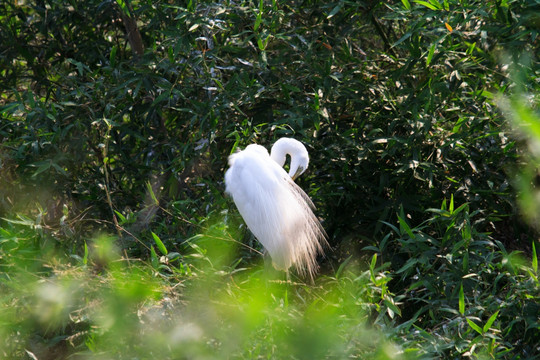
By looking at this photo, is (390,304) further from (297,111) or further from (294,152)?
(297,111)

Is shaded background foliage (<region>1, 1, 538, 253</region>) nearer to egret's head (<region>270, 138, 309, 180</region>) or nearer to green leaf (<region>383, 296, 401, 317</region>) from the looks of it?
egret's head (<region>270, 138, 309, 180</region>)

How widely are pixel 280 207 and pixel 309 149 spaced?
0.45 metres

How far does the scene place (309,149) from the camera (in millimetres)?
2797

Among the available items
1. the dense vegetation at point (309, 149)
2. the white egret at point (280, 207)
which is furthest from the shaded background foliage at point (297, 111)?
the white egret at point (280, 207)

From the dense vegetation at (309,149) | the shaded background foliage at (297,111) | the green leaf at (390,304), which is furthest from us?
the shaded background foliage at (297,111)

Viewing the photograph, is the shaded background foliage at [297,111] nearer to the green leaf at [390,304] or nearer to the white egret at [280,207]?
the white egret at [280,207]

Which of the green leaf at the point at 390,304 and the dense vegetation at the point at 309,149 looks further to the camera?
the dense vegetation at the point at 309,149

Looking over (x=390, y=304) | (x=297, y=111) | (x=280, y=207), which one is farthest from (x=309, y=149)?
(x=390, y=304)

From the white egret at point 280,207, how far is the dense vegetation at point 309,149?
99 mm

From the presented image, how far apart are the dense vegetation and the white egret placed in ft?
0.33

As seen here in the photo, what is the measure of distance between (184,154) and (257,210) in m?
0.42

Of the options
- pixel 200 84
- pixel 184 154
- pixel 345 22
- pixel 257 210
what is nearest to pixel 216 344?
pixel 257 210

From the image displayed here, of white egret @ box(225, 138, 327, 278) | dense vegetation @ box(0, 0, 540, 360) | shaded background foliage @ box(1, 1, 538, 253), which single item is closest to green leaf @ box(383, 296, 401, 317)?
dense vegetation @ box(0, 0, 540, 360)

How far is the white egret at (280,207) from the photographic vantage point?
246cm
